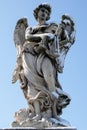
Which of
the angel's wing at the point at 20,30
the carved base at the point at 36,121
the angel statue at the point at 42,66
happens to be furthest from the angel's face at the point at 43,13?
the carved base at the point at 36,121

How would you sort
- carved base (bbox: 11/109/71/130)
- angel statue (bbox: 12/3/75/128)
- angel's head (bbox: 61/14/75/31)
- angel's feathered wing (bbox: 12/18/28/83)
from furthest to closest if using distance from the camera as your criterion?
angel's head (bbox: 61/14/75/31)
angel's feathered wing (bbox: 12/18/28/83)
angel statue (bbox: 12/3/75/128)
carved base (bbox: 11/109/71/130)

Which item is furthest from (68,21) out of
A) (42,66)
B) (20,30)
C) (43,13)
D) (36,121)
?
(36,121)

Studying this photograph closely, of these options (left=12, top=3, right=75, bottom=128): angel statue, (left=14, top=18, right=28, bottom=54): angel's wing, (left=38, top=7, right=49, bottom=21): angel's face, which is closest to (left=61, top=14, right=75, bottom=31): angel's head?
(left=12, top=3, right=75, bottom=128): angel statue

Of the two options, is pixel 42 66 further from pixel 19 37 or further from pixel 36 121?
pixel 36 121

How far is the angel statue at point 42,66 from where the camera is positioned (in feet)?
36.7

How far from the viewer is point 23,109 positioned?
1133 cm

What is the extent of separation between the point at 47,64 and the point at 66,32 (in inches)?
41.8

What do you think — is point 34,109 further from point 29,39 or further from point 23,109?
point 29,39

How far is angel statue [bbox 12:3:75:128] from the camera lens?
440 inches

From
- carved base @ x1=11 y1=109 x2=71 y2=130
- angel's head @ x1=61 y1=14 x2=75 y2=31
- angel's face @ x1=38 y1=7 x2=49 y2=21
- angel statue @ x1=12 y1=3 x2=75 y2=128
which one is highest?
angel's face @ x1=38 y1=7 x2=49 y2=21

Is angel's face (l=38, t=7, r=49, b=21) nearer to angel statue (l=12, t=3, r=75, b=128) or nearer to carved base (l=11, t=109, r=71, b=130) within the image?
angel statue (l=12, t=3, r=75, b=128)

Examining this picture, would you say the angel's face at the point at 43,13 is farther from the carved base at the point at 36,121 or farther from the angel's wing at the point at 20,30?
the carved base at the point at 36,121

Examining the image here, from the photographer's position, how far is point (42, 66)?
11578mm

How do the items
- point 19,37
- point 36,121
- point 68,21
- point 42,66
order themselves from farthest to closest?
point 19,37 < point 68,21 < point 42,66 < point 36,121
